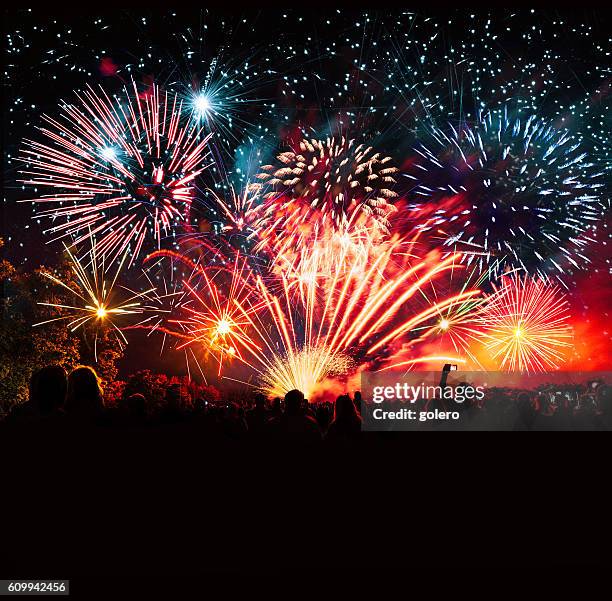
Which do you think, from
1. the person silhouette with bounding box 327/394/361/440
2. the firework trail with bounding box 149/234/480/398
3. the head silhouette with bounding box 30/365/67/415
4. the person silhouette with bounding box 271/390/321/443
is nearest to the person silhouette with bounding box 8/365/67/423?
the head silhouette with bounding box 30/365/67/415

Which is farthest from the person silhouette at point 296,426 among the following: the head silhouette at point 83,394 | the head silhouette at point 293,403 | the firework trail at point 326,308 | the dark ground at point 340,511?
the firework trail at point 326,308

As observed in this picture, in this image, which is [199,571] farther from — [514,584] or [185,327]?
[185,327]

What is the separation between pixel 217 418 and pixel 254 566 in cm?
128

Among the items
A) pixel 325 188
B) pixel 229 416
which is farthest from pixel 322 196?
pixel 229 416

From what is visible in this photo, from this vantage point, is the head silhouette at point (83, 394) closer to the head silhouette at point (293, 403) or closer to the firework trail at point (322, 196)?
the head silhouette at point (293, 403)

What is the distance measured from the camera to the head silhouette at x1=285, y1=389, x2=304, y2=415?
14.3ft

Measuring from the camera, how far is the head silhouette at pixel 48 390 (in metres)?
3.34

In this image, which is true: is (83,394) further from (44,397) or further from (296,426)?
(296,426)

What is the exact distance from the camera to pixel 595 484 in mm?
4090

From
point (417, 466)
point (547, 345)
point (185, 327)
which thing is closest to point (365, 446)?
point (417, 466)

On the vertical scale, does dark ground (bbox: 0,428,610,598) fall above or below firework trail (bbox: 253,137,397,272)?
below

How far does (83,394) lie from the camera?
3389 millimetres

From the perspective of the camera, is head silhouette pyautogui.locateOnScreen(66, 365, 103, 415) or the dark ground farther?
the dark ground

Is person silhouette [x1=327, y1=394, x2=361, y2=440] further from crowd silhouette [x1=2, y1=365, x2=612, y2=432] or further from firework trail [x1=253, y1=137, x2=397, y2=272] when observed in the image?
firework trail [x1=253, y1=137, x2=397, y2=272]
